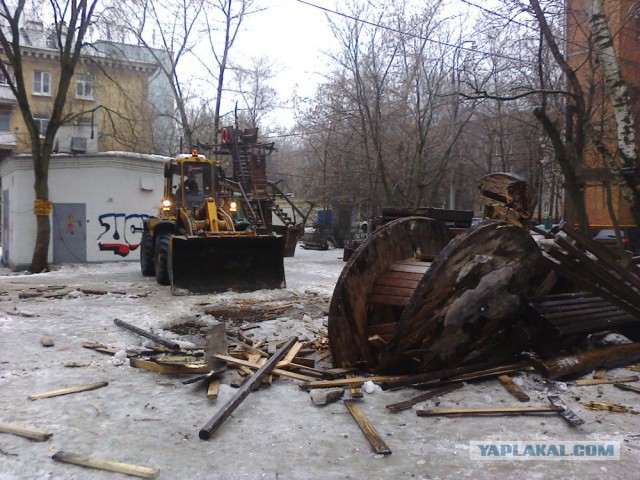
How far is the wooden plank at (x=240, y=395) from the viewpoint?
165 inches

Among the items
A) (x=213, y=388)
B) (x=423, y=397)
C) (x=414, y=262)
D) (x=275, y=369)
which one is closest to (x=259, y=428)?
(x=213, y=388)

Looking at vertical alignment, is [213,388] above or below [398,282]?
below

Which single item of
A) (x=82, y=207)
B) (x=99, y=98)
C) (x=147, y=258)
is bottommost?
(x=147, y=258)

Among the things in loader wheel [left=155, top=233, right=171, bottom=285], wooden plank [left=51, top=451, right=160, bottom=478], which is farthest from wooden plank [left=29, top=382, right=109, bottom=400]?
loader wheel [left=155, top=233, right=171, bottom=285]

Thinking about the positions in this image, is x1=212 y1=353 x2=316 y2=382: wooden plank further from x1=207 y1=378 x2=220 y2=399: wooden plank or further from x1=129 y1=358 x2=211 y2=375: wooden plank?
x1=207 y1=378 x2=220 y2=399: wooden plank

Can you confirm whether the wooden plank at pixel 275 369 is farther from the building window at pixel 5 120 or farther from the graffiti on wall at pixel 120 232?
the building window at pixel 5 120

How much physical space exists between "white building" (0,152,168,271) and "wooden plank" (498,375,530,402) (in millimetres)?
16164

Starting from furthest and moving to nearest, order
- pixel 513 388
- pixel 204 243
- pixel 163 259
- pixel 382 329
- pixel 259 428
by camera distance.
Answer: pixel 163 259
pixel 204 243
pixel 382 329
pixel 513 388
pixel 259 428

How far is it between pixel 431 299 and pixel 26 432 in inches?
137

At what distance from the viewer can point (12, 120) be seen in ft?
130

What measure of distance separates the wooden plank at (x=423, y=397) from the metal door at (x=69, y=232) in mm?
16134

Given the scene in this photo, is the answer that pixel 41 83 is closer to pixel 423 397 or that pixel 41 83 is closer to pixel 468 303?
pixel 468 303

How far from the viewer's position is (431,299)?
16.6 feet

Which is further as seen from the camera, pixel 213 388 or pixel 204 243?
pixel 204 243
